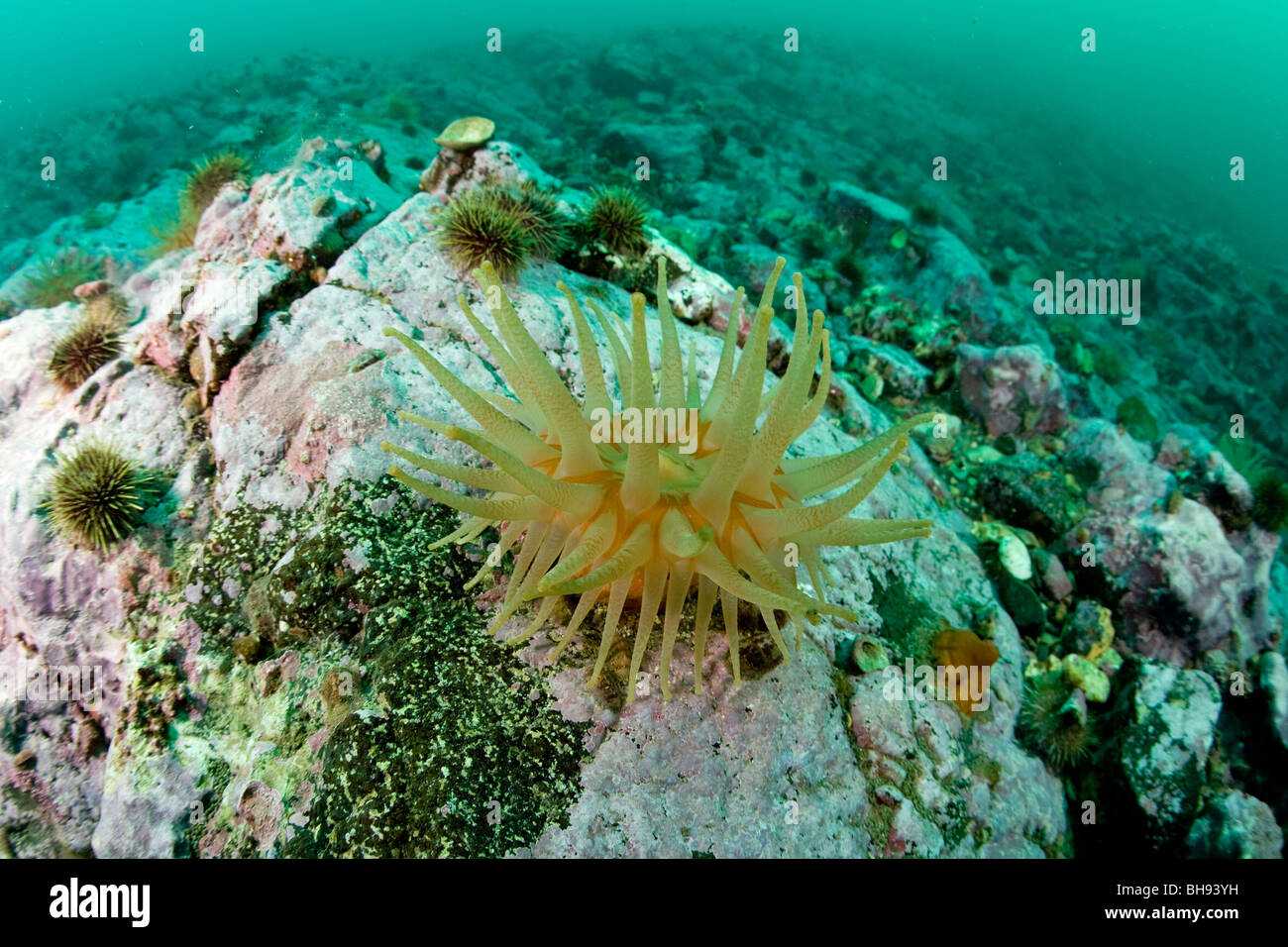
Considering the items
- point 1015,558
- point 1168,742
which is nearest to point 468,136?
point 1015,558

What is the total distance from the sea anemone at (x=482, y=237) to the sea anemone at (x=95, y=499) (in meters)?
2.83

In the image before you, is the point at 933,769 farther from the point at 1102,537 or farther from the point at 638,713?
the point at 1102,537

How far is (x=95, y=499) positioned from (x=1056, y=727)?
262 inches

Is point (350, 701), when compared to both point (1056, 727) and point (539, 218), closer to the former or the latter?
point (539, 218)

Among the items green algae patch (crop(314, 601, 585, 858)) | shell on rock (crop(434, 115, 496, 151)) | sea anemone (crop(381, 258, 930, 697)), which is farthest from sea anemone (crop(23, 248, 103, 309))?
sea anemone (crop(381, 258, 930, 697))

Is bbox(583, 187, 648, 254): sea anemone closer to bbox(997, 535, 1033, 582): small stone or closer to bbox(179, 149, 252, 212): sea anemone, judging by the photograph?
bbox(179, 149, 252, 212): sea anemone

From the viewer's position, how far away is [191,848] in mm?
3049

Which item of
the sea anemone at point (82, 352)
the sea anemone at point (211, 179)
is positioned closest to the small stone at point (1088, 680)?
the sea anemone at point (82, 352)

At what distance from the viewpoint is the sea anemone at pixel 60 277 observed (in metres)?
7.38

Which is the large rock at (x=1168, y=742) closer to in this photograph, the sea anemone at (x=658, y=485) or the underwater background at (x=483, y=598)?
the underwater background at (x=483, y=598)

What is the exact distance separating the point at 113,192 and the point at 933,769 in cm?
2388
